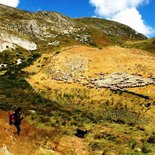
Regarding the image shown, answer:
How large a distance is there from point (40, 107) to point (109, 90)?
16.5 metres

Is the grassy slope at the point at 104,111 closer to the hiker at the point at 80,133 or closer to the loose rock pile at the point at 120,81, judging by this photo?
the hiker at the point at 80,133

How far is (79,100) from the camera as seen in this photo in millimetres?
53594

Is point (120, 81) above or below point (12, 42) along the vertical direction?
below

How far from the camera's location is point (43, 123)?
1464 inches

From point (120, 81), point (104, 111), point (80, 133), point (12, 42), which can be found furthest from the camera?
point (12, 42)

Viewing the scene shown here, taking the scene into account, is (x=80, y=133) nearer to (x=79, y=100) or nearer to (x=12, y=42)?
(x=79, y=100)

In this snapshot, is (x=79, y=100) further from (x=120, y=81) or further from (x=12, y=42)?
(x=12, y=42)

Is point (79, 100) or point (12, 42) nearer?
point (79, 100)

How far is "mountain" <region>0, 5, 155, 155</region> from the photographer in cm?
3180

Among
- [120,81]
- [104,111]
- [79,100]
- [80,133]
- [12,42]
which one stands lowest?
[80,133]

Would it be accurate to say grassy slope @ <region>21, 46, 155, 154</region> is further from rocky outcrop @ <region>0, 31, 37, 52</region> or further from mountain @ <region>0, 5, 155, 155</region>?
rocky outcrop @ <region>0, 31, 37, 52</region>

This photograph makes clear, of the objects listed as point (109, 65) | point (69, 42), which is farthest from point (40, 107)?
point (69, 42)

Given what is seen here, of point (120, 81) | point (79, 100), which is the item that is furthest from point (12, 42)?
point (79, 100)

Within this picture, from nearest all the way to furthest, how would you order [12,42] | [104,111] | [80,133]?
[80,133] → [104,111] → [12,42]
